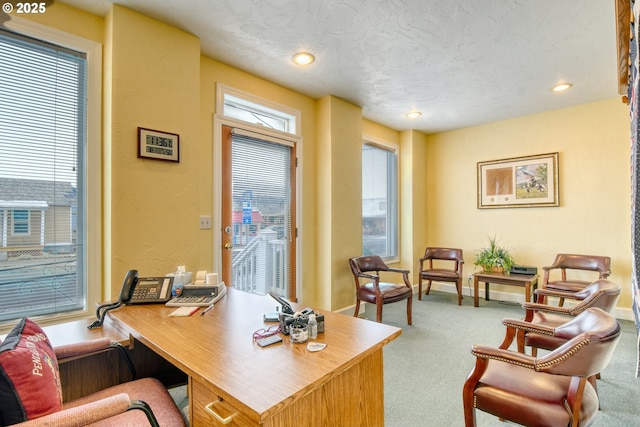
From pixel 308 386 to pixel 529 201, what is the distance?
15.4ft

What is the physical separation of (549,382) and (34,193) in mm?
3151

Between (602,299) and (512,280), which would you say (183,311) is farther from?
(512,280)

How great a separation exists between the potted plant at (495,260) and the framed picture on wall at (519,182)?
726 millimetres

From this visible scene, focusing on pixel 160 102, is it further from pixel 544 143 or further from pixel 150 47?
pixel 544 143

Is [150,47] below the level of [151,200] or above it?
above

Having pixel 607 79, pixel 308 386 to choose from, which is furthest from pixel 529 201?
pixel 308 386

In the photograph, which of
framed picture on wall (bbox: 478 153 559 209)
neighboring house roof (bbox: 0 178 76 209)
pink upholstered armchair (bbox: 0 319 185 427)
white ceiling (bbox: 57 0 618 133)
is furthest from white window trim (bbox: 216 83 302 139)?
framed picture on wall (bbox: 478 153 559 209)

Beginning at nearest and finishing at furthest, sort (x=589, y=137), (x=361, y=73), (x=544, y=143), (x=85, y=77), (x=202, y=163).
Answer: (x=85, y=77)
(x=202, y=163)
(x=361, y=73)
(x=589, y=137)
(x=544, y=143)

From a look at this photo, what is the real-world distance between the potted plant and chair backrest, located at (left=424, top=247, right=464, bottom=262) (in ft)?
0.91

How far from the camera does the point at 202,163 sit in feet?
9.29

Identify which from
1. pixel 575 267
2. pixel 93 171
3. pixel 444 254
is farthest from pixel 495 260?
pixel 93 171

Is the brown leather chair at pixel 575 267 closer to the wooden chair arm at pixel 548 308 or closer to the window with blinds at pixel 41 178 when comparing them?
the wooden chair arm at pixel 548 308

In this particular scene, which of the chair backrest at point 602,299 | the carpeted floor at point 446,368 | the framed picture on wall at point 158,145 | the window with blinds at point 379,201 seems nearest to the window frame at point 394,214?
the window with blinds at point 379,201

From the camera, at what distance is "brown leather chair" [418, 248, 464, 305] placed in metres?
4.38
